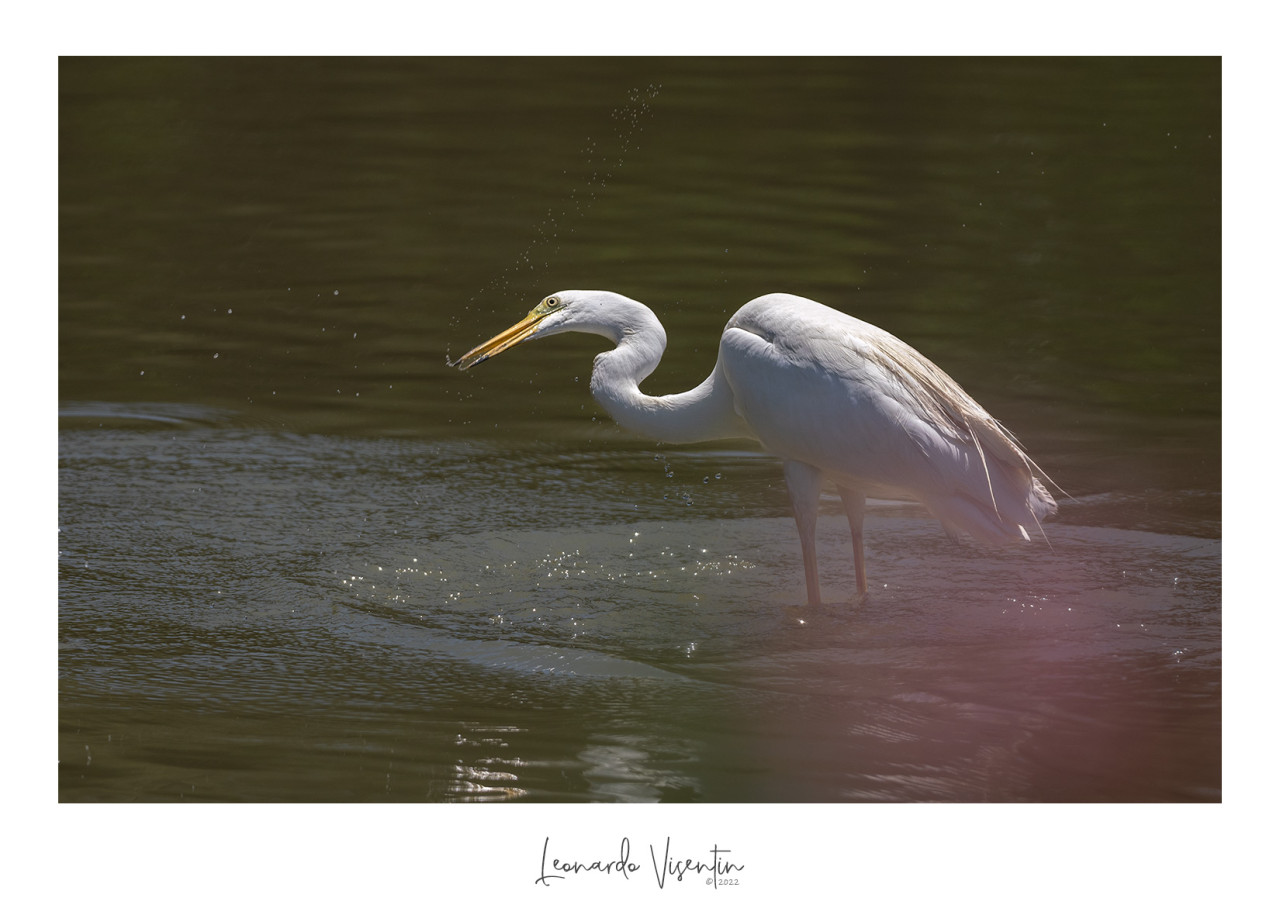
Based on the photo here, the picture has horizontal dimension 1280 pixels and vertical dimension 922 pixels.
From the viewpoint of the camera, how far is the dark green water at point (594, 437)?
465cm

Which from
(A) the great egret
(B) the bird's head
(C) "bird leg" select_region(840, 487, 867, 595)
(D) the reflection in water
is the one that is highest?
(B) the bird's head

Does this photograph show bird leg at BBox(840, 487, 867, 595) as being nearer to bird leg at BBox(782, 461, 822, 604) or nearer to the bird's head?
bird leg at BBox(782, 461, 822, 604)

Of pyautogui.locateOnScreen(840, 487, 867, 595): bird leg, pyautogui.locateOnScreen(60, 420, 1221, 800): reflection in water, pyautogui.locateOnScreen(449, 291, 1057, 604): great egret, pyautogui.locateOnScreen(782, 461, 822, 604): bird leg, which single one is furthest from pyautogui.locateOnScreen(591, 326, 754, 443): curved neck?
pyautogui.locateOnScreen(60, 420, 1221, 800): reflection in water

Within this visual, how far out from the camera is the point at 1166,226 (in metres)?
10.3

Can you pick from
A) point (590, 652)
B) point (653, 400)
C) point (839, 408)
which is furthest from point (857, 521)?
point (590, 652)

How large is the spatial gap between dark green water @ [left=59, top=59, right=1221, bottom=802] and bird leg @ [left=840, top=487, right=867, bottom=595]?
0.14 meters

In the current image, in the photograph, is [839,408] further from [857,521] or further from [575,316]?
[575,316]

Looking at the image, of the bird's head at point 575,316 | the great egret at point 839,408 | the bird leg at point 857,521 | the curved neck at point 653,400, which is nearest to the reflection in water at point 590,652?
the bird leg at point 857,521

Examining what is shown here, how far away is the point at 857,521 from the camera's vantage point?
581 centimetres

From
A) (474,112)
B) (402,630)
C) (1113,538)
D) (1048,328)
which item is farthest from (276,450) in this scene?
(474,112)

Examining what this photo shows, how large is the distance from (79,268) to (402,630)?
18.9 ft

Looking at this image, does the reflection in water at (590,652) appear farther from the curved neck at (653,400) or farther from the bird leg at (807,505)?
the curved neck at (653,400)

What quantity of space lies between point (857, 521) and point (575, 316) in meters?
1.31

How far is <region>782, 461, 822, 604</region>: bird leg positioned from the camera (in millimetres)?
5648
